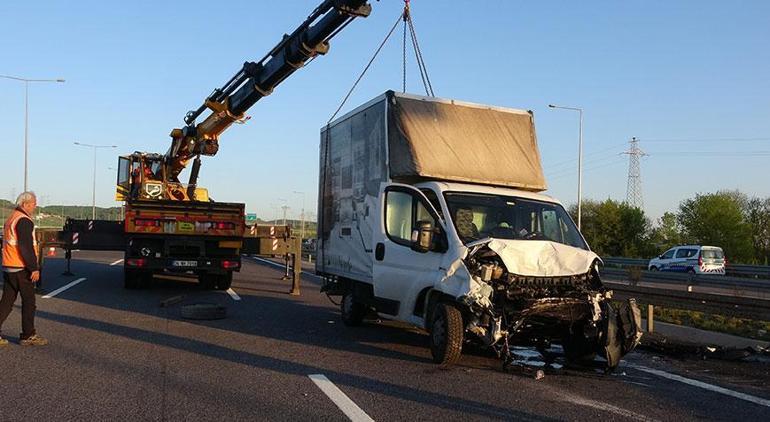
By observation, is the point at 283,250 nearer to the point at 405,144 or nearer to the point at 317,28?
the point at 317,28

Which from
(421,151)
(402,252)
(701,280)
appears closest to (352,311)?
(402,252)

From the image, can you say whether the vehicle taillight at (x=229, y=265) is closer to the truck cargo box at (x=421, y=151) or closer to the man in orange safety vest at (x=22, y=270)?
the truck cargo box at (x=421, y=151)

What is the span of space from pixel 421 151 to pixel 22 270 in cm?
517

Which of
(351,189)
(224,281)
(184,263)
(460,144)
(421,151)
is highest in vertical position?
(460,144)

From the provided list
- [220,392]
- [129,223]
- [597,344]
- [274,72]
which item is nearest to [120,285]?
[129,223]

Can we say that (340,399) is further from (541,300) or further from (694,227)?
(694,227)

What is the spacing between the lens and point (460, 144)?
931cm

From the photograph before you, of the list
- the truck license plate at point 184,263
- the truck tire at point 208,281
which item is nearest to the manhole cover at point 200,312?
the truck license plate at point 184,263

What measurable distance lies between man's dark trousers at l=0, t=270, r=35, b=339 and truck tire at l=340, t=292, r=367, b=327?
14.6ft

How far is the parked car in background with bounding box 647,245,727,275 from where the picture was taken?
31859 millimetres

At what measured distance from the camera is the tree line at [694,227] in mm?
58969

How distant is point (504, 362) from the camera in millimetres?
7848

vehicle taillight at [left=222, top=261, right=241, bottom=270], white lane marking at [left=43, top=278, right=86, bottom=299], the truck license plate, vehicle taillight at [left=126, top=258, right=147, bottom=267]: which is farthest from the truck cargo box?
white lane marking at [left=43, top=278, right=86, bottom=299]

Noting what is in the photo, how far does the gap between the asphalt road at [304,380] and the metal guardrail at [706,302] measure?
1.51 m
